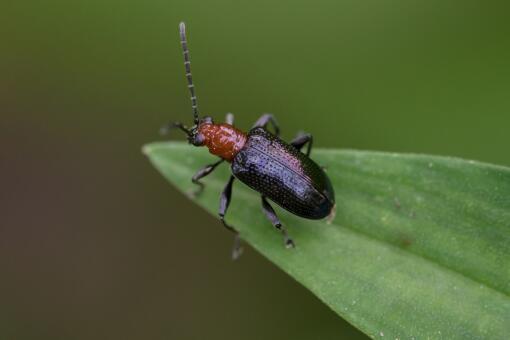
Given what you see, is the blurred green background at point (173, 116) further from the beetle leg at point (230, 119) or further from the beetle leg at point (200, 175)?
the beetle leg at point (200, 175)

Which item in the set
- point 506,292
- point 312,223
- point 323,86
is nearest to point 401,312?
point 506,292

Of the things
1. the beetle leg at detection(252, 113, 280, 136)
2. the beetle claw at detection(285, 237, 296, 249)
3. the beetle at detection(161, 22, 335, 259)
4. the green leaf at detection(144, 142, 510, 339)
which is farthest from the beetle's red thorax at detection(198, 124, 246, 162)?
the beetle claw at detection(285, 237, 296, 249)

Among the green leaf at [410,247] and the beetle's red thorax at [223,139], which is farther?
the beetle's red thorax at [223,139]

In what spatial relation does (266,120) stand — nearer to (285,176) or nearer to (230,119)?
(230,119)

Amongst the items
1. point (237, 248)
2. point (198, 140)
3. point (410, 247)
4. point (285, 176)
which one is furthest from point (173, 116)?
point (410, 247)

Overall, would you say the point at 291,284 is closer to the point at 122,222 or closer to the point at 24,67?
the point at 122,222

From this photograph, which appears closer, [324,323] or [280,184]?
[280,184]

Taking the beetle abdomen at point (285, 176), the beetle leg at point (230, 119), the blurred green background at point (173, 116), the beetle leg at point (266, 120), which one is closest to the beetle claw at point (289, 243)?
the beetle abdomen at point (285, 176)
